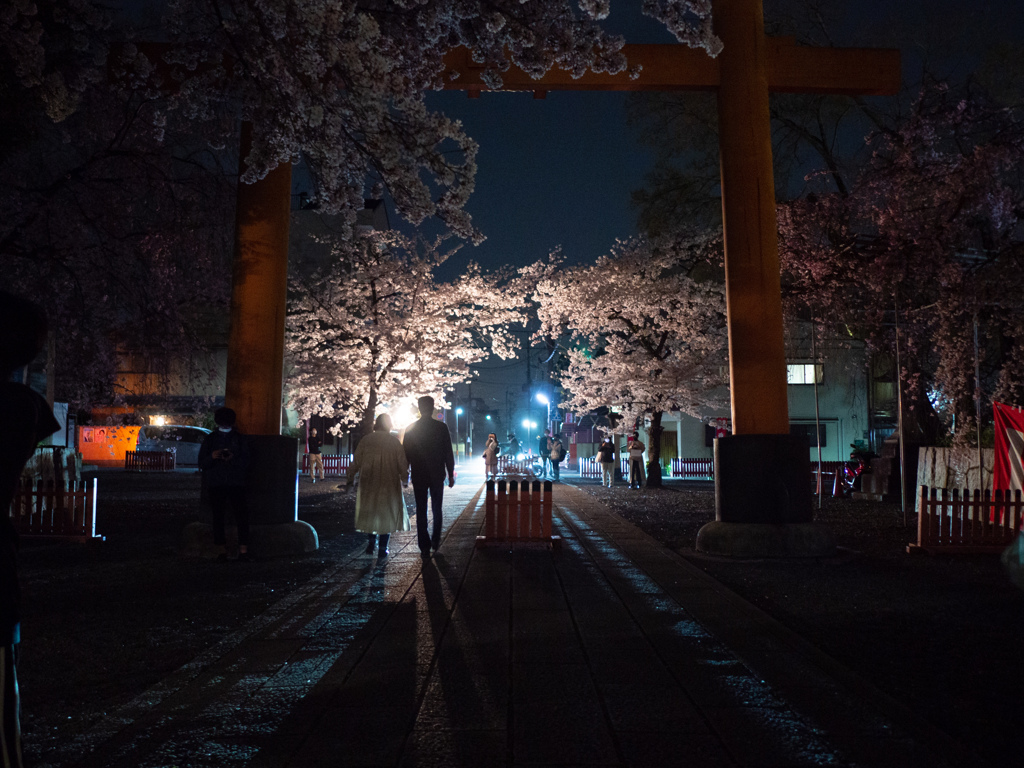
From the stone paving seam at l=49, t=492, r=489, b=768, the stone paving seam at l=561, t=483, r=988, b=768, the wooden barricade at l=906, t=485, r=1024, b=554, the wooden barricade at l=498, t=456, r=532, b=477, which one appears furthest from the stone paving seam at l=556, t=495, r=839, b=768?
the wooden barricade at l=498, t=456, r=532, b=477

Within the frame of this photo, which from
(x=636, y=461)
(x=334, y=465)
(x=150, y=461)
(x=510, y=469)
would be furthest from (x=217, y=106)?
(x=150, y=461)

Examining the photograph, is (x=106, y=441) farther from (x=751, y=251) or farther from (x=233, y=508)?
(x=751, y=251)

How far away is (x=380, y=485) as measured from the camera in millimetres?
9422

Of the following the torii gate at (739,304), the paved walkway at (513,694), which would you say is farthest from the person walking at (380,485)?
the paved walkway at (513,694)

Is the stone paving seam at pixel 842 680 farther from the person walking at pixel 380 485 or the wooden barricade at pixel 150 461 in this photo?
the wooden barricade at pixel 150 461

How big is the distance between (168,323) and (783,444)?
10393mm

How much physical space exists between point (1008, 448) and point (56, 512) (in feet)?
47.5

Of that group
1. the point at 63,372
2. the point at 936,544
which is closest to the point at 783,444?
the point at 936,544

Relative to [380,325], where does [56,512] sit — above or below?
below

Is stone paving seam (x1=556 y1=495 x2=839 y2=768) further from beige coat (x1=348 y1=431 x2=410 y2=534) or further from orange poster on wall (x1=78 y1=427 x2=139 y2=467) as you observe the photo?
orange poster on wall (x1=78 y1=427 x2=139 y2=467)

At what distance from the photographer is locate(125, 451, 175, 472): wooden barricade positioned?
37.3m

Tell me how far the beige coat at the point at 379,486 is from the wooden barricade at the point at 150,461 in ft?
103

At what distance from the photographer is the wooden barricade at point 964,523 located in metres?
9.76

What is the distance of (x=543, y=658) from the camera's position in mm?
4770
